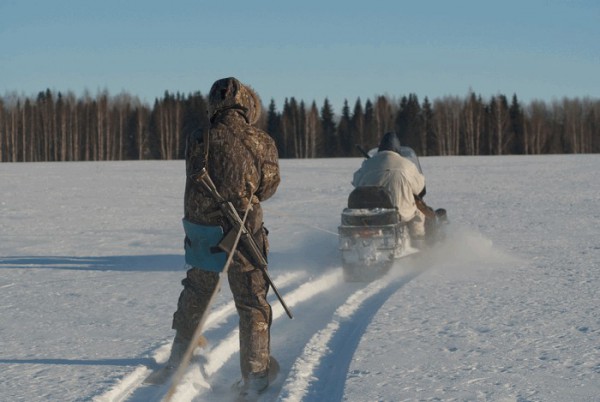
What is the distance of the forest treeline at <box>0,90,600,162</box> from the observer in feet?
249

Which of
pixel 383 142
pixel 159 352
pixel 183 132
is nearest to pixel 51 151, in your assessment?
pixel 183 132

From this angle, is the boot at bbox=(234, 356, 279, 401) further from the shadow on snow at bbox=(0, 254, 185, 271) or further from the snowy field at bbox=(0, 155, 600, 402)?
the shadow on snow at bbox=(0, 254, 185, 271)

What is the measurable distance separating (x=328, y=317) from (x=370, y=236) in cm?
256

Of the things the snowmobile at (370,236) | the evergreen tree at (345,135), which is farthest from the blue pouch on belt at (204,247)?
the evergreen tree at (345,135)

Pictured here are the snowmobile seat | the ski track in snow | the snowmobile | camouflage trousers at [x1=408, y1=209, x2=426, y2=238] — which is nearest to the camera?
the ski track in snow

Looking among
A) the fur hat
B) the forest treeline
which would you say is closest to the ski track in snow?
the fur hat

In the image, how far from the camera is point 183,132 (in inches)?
3091

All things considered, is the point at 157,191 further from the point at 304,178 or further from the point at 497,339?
the point at 497,339

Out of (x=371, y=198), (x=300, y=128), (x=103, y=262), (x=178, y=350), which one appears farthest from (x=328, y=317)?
(x=300, y=128)

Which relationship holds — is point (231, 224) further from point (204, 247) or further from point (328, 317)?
point (328, 317)

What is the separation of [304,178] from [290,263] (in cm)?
1869

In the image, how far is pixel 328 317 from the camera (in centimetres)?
660

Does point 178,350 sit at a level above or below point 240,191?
below

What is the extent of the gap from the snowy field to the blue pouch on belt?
718mm
